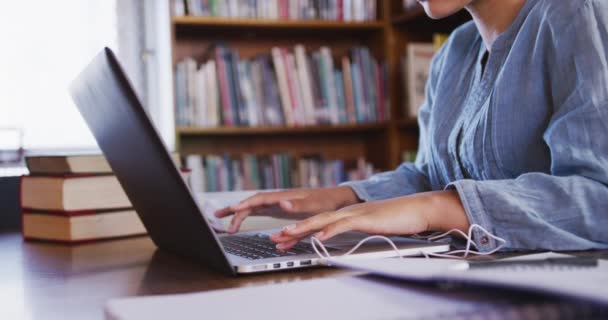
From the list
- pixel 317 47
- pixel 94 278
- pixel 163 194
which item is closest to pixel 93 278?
pixel 94 278

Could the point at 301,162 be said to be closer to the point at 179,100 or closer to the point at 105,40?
the point at 179,100

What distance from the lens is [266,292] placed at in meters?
0.50

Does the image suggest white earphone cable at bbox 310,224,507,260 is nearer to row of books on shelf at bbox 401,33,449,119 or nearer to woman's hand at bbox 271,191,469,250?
woman's hand at bbox 271,191,469,250

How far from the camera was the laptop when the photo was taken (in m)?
0.63

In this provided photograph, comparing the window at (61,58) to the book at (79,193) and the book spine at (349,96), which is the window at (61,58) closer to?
the book spine at (349,96)

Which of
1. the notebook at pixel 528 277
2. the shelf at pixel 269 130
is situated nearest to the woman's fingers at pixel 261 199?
the notebook at pixel 528 277

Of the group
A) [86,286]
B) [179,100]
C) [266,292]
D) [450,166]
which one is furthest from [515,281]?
[179,100]

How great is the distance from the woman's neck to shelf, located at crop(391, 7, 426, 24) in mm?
1418

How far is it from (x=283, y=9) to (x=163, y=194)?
2138 mm

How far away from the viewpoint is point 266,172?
112 inches

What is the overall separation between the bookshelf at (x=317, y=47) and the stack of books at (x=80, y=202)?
4.66 feet

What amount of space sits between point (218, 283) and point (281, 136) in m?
2.38

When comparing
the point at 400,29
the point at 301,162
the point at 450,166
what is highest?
the point at 400,29

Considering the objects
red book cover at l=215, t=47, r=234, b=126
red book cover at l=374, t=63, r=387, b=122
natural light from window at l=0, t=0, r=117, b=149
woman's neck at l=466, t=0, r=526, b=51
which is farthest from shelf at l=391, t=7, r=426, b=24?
woman's neck at l=466, t=0, r=526, b=51
